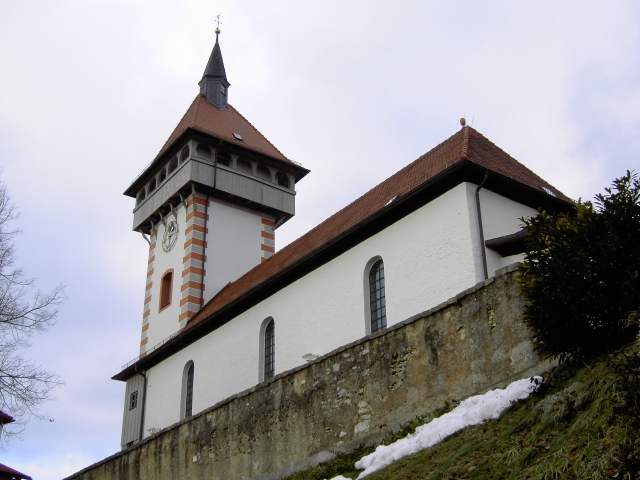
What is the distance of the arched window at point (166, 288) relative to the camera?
32938mm

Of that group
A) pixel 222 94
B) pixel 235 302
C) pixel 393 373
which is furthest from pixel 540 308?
pixel 222 94

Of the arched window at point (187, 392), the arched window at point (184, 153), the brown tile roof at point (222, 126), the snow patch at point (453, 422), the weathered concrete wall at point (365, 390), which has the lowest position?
the snow patch at point (453, 422)

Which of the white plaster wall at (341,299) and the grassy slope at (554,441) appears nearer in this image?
the grassy slope at (554,441)

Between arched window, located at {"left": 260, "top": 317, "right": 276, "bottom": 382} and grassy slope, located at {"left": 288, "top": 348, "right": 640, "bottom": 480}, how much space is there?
487 inches

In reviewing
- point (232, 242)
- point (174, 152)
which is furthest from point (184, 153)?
point (232, 242)

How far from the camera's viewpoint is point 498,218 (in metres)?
19.1

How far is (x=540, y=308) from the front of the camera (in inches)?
425

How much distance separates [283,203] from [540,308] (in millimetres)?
24293

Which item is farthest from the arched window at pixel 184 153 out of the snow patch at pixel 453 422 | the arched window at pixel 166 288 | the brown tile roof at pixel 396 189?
the snow patch at pixel 453 422

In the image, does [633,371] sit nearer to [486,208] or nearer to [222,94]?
[486,208]

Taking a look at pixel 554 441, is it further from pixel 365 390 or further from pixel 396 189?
pixel 396 189

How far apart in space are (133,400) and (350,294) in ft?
44.0

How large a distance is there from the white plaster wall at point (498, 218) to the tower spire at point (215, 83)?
71.7 feet

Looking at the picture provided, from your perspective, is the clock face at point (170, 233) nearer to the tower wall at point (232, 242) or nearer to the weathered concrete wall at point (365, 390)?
the tower wall at point (232, 242)
